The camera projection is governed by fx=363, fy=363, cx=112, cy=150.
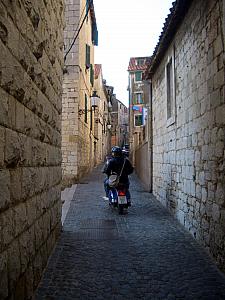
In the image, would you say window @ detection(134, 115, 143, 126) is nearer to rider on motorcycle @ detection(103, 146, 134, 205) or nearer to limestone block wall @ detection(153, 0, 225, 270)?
rider on motorcycle @ detection(103, 146, 134, 205)

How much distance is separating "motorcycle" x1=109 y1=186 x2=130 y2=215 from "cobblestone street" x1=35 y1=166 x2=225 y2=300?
2.08ft

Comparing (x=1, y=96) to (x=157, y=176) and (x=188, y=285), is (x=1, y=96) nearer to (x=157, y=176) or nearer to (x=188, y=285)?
(x=188, y=285)

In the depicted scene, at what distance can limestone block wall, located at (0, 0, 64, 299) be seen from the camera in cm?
246

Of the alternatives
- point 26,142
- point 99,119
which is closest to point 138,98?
point 99,119

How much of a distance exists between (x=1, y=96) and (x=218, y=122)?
9.46 ft

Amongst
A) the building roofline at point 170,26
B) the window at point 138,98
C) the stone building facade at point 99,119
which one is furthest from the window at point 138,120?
the building roofline at point 170,26

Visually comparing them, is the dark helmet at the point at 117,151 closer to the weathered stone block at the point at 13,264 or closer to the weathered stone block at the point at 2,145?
the weathered stone block at the point at 13,264

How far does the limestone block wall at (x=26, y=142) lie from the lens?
246 cm

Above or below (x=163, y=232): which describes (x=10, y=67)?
above

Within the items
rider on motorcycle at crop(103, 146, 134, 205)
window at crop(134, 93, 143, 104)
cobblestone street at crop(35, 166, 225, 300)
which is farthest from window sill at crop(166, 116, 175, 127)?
window at crop(134, 93, 143, 104)

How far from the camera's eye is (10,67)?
8.38 ft

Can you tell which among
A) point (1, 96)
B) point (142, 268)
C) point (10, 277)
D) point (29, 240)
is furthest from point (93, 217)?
point (1, 96)

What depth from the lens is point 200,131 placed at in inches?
212

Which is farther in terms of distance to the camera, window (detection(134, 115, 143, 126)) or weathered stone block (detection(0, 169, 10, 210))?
window (detection(134, 115, 143, 126))
